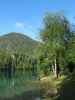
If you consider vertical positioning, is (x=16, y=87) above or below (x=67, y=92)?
below

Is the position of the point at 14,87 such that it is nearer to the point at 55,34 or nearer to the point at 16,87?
the point at 16,87

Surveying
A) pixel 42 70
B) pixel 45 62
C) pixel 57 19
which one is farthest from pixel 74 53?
→ pixel 42 70

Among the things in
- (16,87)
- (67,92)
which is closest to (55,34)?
→ (16,87)

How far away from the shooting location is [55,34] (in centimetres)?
5966

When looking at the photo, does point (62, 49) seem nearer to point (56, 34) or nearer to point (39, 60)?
point (56, 34)

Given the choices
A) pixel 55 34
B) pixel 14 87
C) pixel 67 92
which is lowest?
pixel 14 87

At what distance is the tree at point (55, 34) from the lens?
195 ft

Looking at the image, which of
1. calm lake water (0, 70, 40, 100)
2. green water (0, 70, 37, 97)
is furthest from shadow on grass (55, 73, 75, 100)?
green water (0, 70, 37, 97)

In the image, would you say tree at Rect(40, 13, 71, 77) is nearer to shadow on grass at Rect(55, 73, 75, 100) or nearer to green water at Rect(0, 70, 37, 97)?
green water at Rect(0, 70, 37, 97)

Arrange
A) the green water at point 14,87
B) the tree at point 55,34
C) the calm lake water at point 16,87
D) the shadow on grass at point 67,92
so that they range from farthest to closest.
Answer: the tree at point 55,34
the green water at point 14,87
the calm lake water at point 16,87
the shadow on grass at point 67,92

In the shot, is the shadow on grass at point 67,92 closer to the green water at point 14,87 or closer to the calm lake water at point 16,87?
the calm lake water at point 16,87

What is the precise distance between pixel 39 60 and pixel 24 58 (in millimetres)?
117484

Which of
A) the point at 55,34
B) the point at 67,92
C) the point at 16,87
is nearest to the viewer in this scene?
the point at 67,92

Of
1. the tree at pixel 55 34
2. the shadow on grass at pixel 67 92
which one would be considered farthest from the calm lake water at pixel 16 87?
the tree at pixel 55 34
